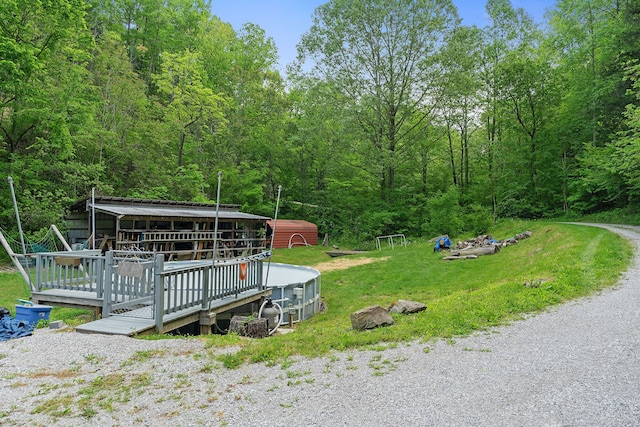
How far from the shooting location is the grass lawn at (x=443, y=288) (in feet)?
16.7

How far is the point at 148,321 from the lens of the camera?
19.0 ft

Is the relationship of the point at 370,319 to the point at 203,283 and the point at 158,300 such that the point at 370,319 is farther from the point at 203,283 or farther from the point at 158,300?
the point at 158,300

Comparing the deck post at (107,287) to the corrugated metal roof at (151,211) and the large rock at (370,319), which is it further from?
the corrugated metal roof at (151,211)

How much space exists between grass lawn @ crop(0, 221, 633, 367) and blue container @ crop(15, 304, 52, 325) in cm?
56

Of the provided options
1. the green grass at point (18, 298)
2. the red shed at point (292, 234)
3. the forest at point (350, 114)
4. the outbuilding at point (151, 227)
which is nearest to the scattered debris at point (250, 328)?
the green grass at point (18, 298)

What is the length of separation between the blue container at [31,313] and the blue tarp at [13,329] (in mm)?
467

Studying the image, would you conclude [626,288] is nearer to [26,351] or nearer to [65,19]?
[26,351]

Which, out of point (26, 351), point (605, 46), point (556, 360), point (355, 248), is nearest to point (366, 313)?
point (556, 360)

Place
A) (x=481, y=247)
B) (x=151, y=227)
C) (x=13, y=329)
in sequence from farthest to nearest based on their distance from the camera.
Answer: (x=481, y=247) < (x=151, y=227) < (x=13, y=329)

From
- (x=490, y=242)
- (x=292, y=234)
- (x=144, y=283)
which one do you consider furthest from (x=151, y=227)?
(x=490, y=242)

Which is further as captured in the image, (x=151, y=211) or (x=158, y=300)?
(x=151, y=211)

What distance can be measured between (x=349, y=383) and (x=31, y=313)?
605 centimetres

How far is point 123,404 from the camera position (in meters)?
3.41

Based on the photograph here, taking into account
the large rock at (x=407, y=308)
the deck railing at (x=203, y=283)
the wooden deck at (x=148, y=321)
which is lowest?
the wooden deck at (x=148, y=321)
